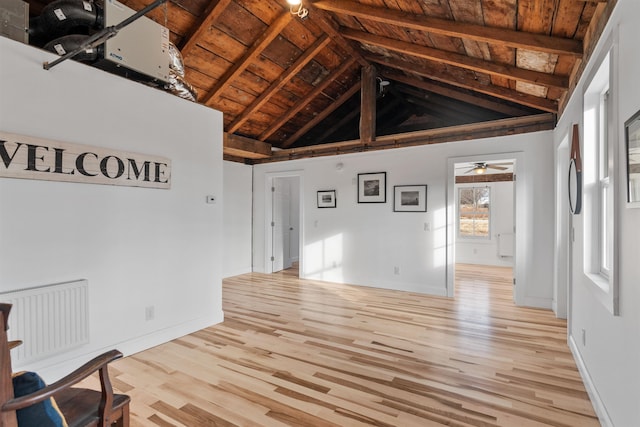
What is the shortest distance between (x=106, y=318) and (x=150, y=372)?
2.11 ft

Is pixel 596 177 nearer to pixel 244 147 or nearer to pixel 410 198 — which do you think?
pixel 410 198

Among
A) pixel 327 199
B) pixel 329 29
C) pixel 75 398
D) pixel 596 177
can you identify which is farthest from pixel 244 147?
pixel 596 177

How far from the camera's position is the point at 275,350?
302 cm

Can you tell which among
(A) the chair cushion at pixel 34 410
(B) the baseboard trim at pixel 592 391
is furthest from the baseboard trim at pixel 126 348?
(B) the baseboard trim at pixel 592 391

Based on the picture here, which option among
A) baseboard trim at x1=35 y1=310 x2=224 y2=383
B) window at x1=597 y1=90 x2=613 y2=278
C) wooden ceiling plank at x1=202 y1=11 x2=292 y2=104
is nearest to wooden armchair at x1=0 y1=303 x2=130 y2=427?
baseboard trim at x1=35 y1=310 x2=224 y2=383

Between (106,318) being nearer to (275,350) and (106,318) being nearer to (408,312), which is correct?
(275,350)

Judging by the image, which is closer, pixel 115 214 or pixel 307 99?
pixel 115 214

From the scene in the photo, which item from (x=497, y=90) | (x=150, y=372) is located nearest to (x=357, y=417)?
(x=150, y=372)

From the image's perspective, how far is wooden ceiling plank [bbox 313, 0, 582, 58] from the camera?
2.68 metres

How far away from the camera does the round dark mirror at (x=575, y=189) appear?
2.60 meters

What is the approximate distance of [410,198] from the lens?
5.26 metres

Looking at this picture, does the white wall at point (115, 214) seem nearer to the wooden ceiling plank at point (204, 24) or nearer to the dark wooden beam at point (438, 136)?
the wooden ceiling plank at point (204, 24)

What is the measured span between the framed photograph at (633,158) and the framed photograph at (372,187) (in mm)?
3972

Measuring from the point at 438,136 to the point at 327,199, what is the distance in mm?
2276
